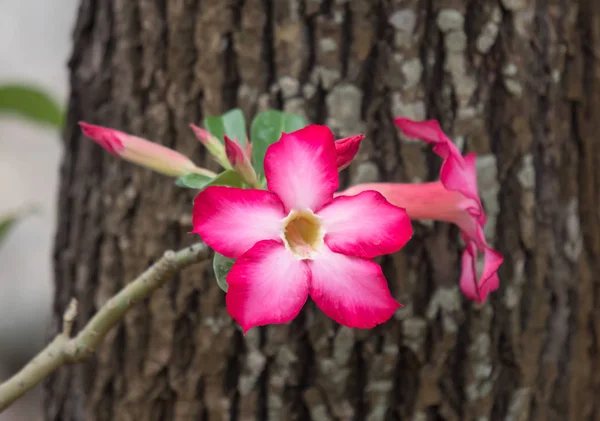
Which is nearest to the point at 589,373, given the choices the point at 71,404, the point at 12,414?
the point at 71,404

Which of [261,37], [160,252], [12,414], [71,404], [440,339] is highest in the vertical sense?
[261,37]

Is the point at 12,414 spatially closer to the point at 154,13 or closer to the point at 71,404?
the point at 71,404

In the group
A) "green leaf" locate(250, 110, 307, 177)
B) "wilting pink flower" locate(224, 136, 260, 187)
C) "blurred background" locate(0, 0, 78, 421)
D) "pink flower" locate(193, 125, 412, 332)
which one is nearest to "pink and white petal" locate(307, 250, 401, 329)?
"pink flower" locate(193, 125, 412, 332)

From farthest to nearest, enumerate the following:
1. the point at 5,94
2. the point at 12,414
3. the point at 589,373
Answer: the point at 12,414, the point at 5,94, the point at 589,373

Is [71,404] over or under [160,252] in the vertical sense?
under

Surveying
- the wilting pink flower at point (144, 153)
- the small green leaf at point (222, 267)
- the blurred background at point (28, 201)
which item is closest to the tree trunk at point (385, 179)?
the wilting pink flower at point (144, 153)

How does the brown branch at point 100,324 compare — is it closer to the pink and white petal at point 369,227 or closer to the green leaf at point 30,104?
the pink and white petal at point 369,227

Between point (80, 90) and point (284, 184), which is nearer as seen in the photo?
point (284, 184)

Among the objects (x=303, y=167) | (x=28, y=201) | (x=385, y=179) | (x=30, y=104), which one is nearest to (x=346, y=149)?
(x=303, y=167)

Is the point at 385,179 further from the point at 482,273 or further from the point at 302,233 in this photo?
the point at 302,233
